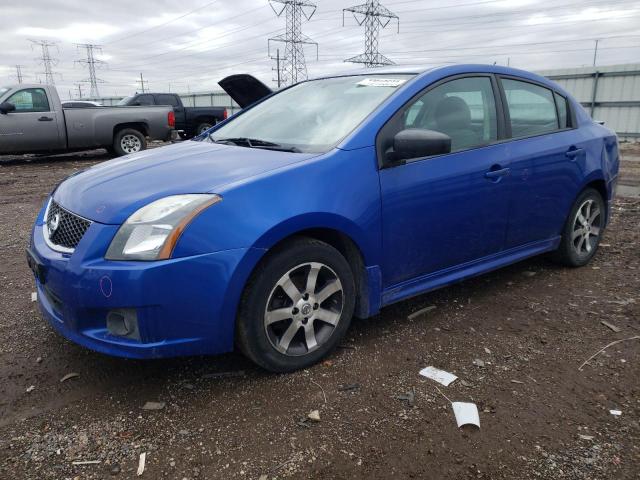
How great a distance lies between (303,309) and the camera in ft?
9.23

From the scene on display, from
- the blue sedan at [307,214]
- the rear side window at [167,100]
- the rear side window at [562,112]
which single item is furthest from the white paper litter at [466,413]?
the rear side window at [167,100]

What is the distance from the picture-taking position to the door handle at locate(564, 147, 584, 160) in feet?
13.6

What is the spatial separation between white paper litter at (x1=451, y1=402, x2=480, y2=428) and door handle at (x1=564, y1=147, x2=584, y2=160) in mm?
2452

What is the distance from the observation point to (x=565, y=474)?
6.98 ft

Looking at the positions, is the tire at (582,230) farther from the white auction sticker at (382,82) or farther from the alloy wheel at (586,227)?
the white auction sticker at (382,82)

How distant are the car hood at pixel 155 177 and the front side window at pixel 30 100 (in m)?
10.3

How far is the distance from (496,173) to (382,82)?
98 cm

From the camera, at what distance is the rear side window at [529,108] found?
3.87m

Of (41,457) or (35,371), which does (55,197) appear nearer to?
(35,371)

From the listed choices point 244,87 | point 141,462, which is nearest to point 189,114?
point 244,87

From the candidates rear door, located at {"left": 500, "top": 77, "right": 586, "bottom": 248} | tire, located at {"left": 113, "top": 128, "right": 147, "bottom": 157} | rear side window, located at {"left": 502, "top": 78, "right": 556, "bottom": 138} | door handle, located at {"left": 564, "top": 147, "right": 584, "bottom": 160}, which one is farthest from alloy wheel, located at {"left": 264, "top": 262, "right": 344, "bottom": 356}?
tire, located at {"left": 113, "top": 128, "right": 147, "bottom": 157}

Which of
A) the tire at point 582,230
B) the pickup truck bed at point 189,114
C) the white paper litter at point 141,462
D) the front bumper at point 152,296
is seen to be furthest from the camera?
the pickup truck bed at point 189,114

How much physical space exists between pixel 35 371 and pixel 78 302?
0.79 m

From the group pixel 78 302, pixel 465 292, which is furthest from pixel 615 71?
pixel 78 302
